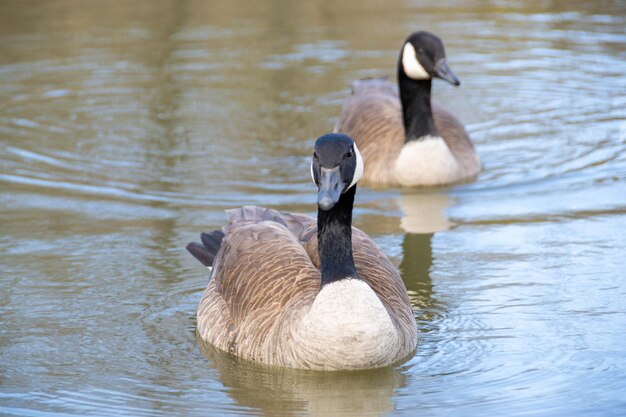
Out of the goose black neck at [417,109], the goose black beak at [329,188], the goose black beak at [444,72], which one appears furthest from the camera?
the goose black neck at [417,109]

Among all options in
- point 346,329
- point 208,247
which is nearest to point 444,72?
point 208,247

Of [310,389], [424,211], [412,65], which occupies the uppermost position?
[412,65]

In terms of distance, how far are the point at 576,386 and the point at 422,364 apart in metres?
0.97

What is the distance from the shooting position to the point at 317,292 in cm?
778

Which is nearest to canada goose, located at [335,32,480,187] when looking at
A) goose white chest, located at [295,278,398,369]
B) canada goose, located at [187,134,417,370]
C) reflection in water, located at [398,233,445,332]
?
reflection in water, located at [398,233,445,332]

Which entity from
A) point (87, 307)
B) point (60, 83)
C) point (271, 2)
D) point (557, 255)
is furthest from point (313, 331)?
point (271, 2)

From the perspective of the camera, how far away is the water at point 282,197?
25.2 feet

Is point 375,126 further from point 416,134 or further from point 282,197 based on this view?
point 282,197

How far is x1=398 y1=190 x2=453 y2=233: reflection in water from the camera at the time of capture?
36.4ft

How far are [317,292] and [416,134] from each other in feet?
17.5

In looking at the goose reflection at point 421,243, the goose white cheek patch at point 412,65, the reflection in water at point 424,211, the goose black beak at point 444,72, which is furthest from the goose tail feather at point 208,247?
the goose white cheek patch at point 412,65

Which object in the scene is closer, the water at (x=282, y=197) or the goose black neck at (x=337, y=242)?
the goose black neck at (x=337, y=242)

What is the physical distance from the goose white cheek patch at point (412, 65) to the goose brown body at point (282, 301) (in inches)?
182

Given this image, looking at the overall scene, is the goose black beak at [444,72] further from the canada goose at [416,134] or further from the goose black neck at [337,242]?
the goose black neck at [337,242]
